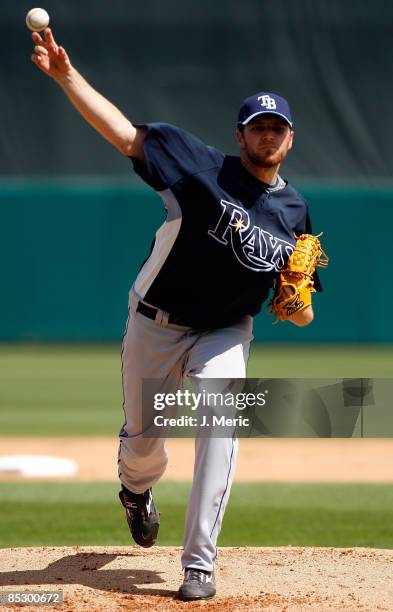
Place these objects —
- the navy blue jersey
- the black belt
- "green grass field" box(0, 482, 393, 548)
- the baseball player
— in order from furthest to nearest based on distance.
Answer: "green grass field" box(0, 482, 393, 548), the black belt, the navy blue jersey, the baseball player

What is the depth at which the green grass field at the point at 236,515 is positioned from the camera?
5215mm

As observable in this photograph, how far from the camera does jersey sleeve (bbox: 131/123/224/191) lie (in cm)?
361

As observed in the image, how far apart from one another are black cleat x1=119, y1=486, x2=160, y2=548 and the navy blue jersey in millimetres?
876

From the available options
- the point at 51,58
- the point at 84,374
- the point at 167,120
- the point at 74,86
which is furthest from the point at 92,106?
the point at 167,120

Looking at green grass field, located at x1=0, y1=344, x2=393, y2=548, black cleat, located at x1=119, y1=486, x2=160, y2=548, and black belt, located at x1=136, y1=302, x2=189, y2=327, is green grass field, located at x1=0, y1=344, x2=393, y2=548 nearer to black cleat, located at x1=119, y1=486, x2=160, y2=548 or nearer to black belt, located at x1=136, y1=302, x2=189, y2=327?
black cleat, located at x1=119, y1=486, x2=160, y2=548

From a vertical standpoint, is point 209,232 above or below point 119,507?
above

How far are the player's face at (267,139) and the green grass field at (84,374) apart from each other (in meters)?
5.03

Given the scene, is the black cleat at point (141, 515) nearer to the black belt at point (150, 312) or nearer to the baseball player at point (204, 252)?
the baseball player at point (204, 252)

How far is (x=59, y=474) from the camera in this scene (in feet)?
23.0

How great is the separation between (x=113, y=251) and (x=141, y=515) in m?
9.39

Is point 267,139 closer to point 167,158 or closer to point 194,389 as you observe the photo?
point 167,158

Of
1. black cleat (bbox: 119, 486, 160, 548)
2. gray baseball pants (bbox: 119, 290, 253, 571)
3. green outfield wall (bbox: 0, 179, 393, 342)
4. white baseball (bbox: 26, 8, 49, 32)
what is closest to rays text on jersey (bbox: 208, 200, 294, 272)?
gray baseball pants (bbox: 119, 290, 253, 571)

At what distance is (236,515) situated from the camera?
5.86 m

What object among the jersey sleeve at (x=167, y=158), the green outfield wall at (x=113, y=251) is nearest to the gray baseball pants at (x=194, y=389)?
the jersey sleeve at (x=167, y=158)
